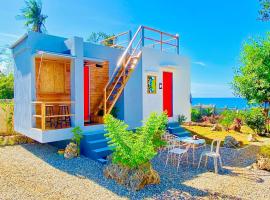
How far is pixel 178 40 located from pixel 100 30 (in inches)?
754

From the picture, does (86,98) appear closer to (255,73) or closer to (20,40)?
(20,40)

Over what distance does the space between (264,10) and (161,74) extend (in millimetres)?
7958

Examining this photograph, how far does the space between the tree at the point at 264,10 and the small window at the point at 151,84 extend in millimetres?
7470

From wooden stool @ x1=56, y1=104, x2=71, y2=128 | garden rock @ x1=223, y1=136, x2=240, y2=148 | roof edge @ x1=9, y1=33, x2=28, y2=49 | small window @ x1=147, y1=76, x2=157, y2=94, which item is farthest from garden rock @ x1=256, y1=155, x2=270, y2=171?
roof edge @ x1=9, y1=33, x2=28, y2=49

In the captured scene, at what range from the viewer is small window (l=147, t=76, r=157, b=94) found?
48.6ft

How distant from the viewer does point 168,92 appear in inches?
654

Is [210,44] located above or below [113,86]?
above

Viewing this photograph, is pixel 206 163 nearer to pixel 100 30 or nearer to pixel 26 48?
pixel 26 48

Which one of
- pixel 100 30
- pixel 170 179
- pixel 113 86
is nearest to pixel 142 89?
pixel 113 86

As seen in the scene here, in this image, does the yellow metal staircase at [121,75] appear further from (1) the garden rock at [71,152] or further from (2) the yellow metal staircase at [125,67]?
(1) the garden rock at [71,152]

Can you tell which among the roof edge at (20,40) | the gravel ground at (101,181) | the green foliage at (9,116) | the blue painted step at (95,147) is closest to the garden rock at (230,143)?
the gravel ground at (101,181)

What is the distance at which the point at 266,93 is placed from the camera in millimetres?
15203

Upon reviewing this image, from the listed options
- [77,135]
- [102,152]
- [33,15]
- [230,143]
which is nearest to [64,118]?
[77,135]

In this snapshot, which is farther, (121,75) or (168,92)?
(168,92)
